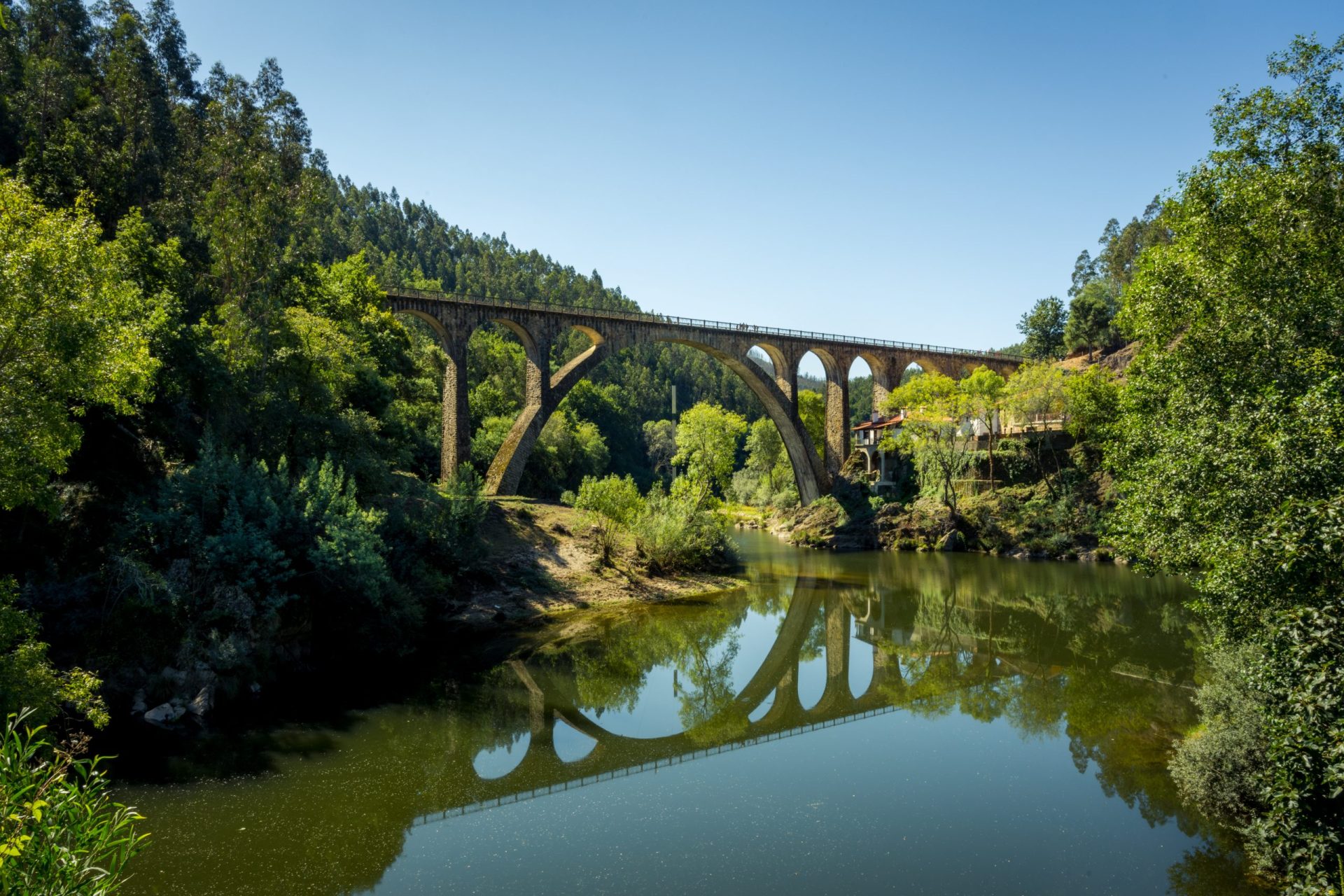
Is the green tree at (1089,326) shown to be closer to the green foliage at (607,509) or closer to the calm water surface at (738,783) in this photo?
the calm water surface at (738,783)

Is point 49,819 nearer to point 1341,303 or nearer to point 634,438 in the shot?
point 1341,303

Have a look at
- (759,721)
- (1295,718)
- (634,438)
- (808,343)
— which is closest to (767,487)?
(808,343)

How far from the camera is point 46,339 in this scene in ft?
30.9

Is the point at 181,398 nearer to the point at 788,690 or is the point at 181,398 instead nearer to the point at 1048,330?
the point at 788,690

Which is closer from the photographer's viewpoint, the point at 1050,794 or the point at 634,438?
the point at 1050,794

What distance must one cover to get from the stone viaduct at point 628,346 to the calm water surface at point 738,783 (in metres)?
15.9

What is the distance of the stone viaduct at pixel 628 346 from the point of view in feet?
109

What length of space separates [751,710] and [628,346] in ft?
98.4

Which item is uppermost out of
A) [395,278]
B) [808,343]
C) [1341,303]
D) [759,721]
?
[395,278]

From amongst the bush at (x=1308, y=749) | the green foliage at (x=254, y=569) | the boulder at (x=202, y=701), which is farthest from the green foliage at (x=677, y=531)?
the bush at (x=1308, y=749)

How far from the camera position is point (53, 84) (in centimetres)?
2300

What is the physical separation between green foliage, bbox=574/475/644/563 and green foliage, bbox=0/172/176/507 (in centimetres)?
1680

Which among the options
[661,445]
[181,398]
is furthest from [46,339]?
[661,445]

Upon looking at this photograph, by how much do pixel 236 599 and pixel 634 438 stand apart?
6443 cm
